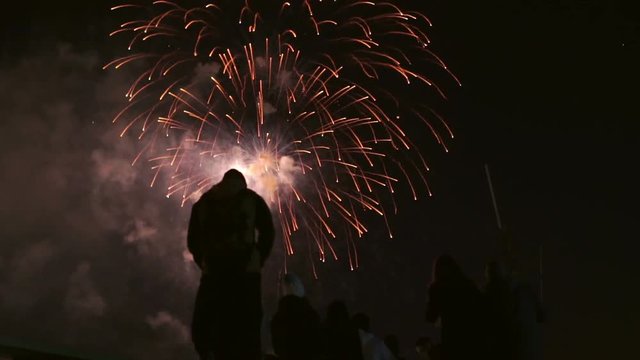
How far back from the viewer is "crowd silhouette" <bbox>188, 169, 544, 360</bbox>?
5.58 metres

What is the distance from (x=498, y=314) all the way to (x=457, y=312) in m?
0.58

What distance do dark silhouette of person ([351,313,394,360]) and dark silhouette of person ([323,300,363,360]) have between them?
349 mm

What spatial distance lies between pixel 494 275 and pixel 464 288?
1022mm

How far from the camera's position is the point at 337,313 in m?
7.96

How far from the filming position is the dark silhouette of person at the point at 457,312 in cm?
659

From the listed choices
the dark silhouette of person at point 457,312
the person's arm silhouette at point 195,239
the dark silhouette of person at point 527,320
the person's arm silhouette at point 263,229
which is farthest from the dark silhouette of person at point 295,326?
the dark silhouette of person at point 527,320

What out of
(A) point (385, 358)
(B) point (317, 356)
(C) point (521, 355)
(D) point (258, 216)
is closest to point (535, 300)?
(C) point (521, 355)

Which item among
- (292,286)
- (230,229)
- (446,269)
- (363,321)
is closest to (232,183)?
(230,229)

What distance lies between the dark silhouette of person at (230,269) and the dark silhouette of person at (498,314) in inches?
87.5

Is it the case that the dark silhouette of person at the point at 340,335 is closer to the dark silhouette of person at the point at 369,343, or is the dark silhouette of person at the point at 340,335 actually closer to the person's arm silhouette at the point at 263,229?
the dark silhouette of person at the point at 369,343

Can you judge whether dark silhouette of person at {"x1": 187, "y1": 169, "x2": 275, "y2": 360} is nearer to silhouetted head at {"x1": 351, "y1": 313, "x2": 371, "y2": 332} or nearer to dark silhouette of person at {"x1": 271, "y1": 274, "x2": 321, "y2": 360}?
dark silhouette of person at {"x1": 271, "y1": 274, "x2": 321, "y2": 360}

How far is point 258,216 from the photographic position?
5.91 metres

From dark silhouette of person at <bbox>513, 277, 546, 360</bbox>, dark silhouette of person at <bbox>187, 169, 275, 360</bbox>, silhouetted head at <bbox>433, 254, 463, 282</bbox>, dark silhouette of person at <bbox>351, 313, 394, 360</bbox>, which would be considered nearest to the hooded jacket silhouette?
dark silhouette of person at <bbox>187, 169, 275, 360</bbox>

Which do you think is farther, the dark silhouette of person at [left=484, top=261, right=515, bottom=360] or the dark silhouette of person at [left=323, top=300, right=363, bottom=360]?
the dark silhouette of person at [left=323, top=300, right=363, bottom=360]
